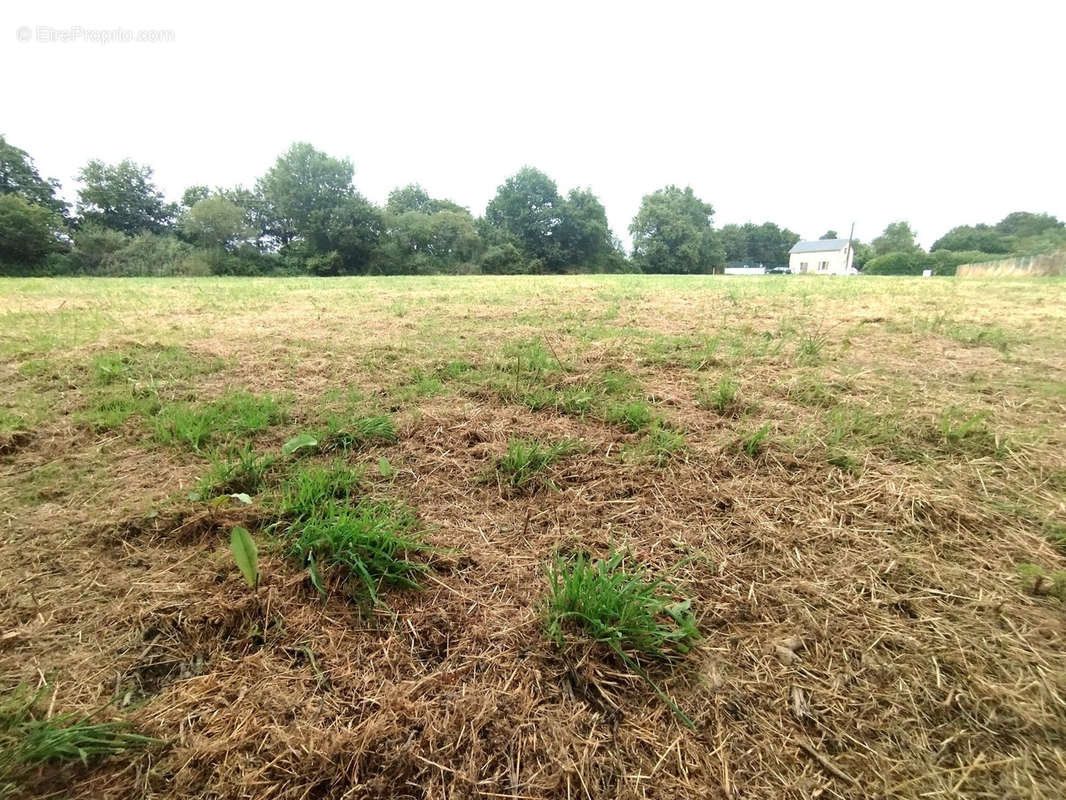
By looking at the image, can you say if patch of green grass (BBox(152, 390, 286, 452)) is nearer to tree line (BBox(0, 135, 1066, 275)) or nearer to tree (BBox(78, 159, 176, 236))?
tree line (BBox(0, 135, 1066, 275))

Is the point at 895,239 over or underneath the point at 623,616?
over

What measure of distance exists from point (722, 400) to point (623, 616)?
1806mm

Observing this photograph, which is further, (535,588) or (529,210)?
(529,210)

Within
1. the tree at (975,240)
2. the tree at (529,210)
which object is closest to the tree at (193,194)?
the tree at (529,210)

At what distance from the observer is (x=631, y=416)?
2465mm

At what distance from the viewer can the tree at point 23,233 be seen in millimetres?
24078

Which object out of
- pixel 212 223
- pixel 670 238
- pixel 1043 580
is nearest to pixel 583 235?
pixel 670 238

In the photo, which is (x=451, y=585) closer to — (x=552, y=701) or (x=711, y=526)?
(x=552, y=701)

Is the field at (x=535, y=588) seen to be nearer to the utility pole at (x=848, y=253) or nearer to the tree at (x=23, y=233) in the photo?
the tree at (x=23, y=233)

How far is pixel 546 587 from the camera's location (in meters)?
1.38

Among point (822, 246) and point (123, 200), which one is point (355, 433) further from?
point (822, 246)

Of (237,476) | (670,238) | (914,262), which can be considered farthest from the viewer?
(670,238)

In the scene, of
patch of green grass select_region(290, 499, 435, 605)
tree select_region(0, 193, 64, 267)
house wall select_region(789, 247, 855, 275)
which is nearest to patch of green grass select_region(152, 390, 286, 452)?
patch of green grass select_region(290, 499, 435, 605)

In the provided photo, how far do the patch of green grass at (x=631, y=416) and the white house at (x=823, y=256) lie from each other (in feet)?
210
